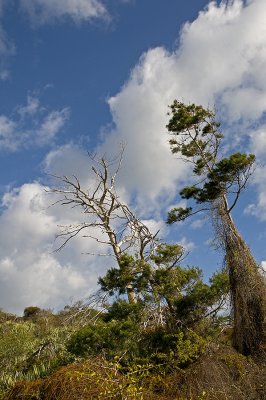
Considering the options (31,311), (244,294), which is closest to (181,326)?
(244,294)

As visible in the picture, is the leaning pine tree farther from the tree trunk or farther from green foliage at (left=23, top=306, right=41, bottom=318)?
green foliage at (left=23, top=306, right=41, bottom=318)

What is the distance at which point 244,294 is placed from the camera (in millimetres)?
13180

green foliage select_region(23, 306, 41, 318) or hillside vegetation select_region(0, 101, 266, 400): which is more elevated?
green foliage select_region(23, 306, 41, 318)

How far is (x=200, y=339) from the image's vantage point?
11.7m

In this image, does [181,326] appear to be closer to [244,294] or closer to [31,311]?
[244,294]

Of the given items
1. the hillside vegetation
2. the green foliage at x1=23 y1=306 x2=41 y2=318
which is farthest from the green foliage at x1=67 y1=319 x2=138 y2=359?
the green foliage at x1=23 y1=306 x2=41 y2=318

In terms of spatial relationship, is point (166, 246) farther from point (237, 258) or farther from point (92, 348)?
point (92, 348)

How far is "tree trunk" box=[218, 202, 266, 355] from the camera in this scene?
12.8 m

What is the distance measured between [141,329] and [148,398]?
4.63 metres

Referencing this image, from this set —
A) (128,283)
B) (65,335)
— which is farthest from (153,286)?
(65,335)

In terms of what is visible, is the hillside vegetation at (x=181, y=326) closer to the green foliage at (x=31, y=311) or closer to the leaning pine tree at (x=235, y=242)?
the leaning pine tree at (x=235, y=242)

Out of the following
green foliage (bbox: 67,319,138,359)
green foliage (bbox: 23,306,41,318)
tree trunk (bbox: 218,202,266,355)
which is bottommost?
green foliage (bbox: 67,319,138,359)

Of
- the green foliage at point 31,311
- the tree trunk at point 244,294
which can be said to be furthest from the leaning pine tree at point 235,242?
the green foliage at point 31,311

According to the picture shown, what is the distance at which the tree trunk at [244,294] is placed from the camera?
1280 cm
